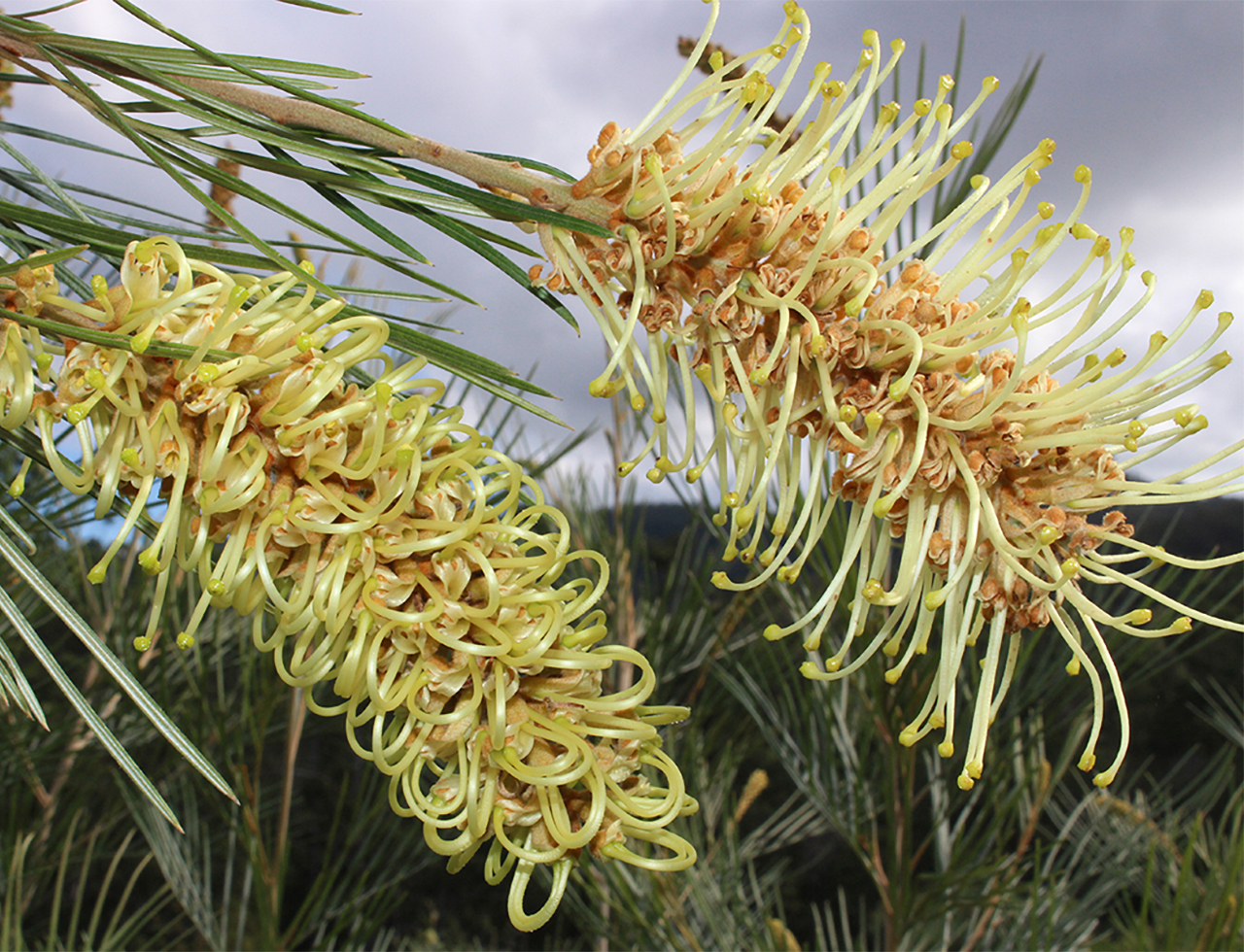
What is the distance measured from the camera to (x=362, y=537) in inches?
6.7

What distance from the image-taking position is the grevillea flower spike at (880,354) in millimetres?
166

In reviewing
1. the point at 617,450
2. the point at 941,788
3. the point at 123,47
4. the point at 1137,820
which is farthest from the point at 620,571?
the point at 123,47

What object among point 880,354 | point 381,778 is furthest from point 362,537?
point 381,778

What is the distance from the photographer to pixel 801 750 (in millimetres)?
564

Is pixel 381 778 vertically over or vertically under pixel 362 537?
under

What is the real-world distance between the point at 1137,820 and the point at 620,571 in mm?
463

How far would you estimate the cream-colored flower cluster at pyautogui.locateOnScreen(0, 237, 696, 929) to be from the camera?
16cm

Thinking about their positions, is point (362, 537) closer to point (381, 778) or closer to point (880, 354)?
point (880, 354)

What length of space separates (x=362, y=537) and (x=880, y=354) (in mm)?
104

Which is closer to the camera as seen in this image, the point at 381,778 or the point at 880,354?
the point at 880,354

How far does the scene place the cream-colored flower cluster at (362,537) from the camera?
0.16 metres

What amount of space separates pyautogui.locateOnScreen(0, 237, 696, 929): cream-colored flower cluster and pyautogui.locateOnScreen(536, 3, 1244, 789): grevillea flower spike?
4 cm

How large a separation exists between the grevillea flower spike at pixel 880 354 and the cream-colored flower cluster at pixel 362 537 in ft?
0.12

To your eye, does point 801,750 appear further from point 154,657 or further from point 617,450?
point 154,657
